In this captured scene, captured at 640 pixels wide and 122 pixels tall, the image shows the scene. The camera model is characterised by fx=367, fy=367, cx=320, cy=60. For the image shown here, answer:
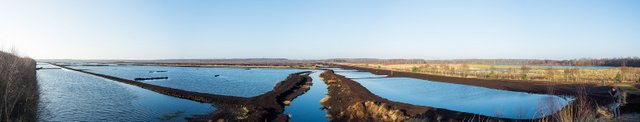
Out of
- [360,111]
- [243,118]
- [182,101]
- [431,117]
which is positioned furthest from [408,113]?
[182,101]

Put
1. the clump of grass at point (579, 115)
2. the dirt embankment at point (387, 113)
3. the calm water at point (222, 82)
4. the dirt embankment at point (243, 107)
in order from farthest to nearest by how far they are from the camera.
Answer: the calm water at point (222, 82)
the dirt embankment at point (243, 107)
the dirt embankment at point (387, 113)
the clump of grass at point (579, 115)

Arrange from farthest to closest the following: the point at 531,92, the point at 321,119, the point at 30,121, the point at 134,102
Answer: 1. the point at 531,92
2. the point at 134,102
3. the point at 321,119
4. the point at 30,121

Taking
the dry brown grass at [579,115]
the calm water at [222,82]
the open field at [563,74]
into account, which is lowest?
the calm water at [222,82]

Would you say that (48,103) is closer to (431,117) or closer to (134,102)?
(134,102)

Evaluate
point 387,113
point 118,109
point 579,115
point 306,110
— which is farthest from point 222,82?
point 579,115

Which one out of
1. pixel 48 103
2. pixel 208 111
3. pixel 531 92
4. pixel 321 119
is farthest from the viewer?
pixel 531 92

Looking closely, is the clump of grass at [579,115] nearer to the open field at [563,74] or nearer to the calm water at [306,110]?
the calm water at [306,110]

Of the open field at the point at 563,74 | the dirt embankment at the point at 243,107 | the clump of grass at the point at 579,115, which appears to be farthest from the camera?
the open field at the point at 563,74

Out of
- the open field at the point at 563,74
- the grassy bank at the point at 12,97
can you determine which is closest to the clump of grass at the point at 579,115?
the grassy bank at the point at 12,97

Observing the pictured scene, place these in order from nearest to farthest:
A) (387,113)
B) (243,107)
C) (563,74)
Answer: (387,113)
(243,107)
(563,74)

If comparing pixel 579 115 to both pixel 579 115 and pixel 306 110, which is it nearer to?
pixel 579 115

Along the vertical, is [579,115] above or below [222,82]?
above
